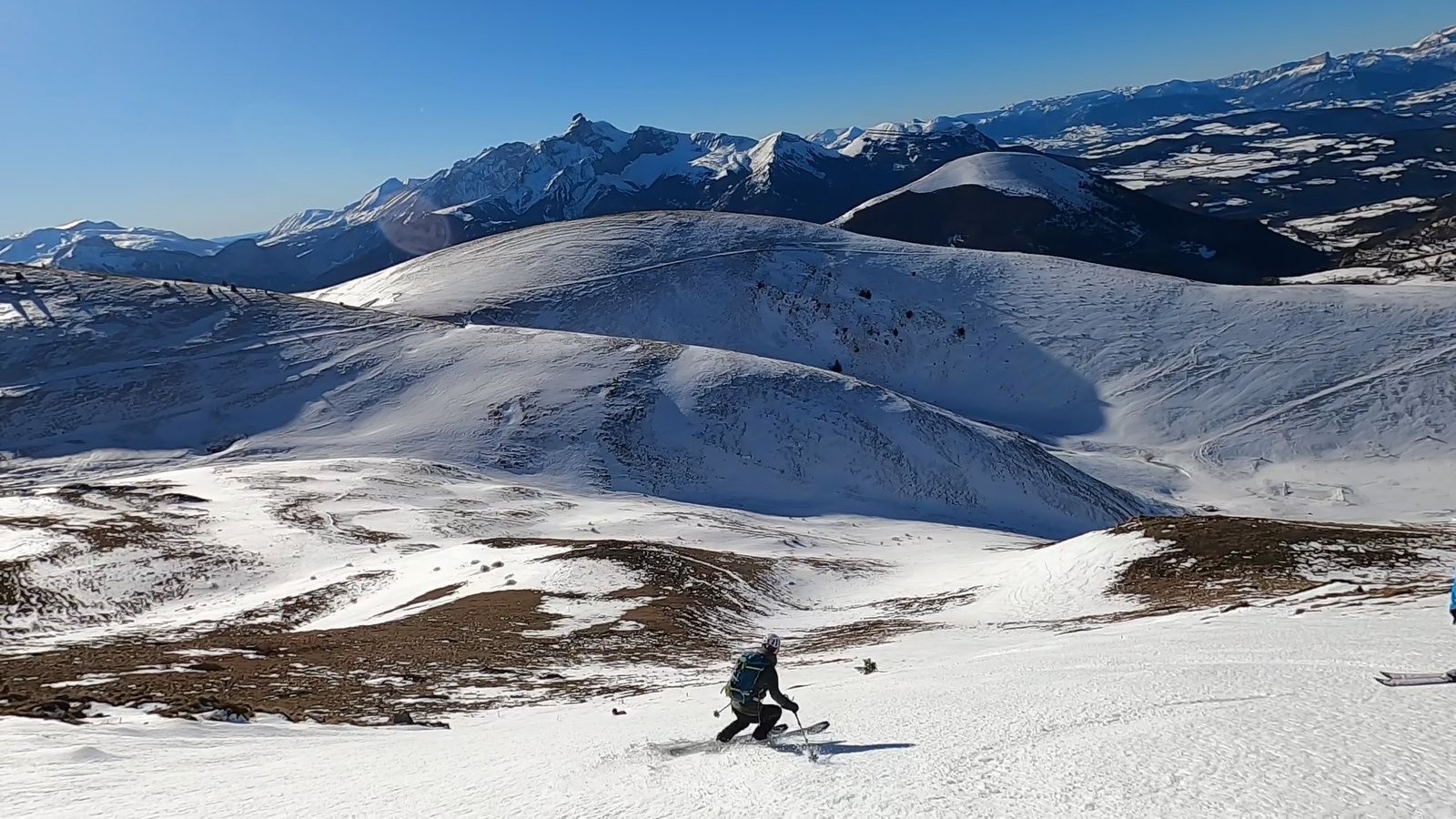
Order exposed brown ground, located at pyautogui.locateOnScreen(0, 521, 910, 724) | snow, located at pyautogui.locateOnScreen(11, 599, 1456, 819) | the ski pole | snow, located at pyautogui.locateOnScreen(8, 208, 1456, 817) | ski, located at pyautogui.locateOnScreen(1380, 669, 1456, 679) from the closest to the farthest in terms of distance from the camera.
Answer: snow, located at pyautogui.locateOnScreen(11, 599, 1456, 819) < snow, located at pyautogui.locateOnScreen(8, 208, 1456, 817) < the ski pole < ski, located at pyautogui.locateOnScreen(1380, 669, 1456, 679) < exposed brown ground, located at pyautogui.locateOnScreen(0, 521, 910, 724)

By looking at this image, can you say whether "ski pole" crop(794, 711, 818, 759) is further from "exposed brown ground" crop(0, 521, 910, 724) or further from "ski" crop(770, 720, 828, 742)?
"exposed brown ground" crop(0, 521, 910, 724)

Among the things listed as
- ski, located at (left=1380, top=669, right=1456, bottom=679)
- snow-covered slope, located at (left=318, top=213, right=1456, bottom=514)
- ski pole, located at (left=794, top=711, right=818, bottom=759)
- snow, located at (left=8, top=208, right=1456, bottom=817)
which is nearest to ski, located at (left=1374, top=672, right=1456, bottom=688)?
ski, located at (left=1380, top=669, right=1456, bottom=679)

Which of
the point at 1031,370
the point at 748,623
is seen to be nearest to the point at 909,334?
the point at 1031,370

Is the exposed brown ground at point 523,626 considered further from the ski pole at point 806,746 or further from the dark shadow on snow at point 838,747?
the dark shadow on snow at point 838,747

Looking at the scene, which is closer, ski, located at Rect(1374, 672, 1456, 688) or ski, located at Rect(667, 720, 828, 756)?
ski, located at Rect(1374, 672, 1456, 688)

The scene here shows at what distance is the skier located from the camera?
1005cm

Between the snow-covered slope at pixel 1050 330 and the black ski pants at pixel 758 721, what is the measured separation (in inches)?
2734

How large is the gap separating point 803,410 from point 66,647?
5684cm

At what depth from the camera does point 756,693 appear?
10.0 metres

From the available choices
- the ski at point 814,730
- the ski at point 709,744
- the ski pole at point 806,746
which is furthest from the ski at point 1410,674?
the ski at point 709,744

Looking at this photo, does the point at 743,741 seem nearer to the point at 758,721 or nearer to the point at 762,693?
the point at 758,721

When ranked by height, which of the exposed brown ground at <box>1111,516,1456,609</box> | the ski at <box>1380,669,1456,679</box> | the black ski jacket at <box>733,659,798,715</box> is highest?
the black ski jacket at <box>733,659,798,715</box>

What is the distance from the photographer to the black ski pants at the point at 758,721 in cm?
1002

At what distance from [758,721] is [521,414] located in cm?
6301
